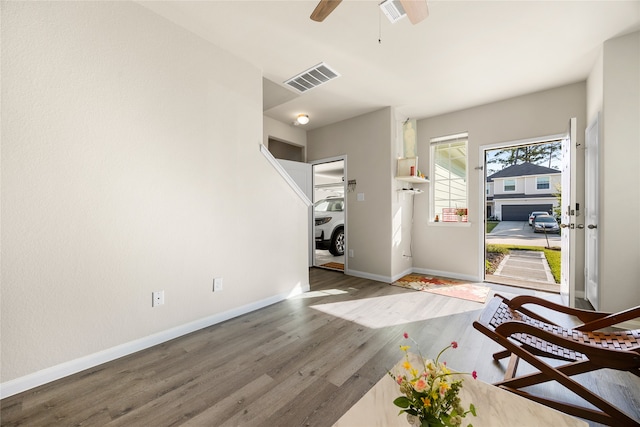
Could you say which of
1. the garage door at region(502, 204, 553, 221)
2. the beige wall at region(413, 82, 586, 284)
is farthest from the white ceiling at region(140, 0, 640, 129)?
the garage door at region(502, 204, 553, 221)

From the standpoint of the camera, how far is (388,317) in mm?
2666

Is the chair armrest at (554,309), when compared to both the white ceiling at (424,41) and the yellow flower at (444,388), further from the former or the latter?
the white ceiling at (424,41)

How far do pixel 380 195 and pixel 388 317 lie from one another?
1958 mm

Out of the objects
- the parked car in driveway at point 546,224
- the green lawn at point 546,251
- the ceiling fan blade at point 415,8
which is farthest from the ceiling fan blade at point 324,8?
the parked car in driveway at point 546,224

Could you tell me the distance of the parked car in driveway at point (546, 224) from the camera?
7.85 meters

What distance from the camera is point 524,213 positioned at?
34.8 feet

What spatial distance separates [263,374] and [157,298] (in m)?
1.10

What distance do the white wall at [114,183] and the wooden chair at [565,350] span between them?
228 centimetres

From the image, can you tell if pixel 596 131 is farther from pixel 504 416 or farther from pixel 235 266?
pixel 235 266

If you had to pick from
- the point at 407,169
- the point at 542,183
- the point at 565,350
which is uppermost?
the point at 542,183

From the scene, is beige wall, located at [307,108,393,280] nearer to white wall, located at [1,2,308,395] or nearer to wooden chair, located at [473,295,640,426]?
white wall, located at [1,2,308,395]

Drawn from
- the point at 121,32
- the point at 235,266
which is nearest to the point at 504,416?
the point at 235,266

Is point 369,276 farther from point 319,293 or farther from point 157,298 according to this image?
point 157,298

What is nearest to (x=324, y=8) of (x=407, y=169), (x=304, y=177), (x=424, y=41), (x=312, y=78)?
(x=424, y=41)
